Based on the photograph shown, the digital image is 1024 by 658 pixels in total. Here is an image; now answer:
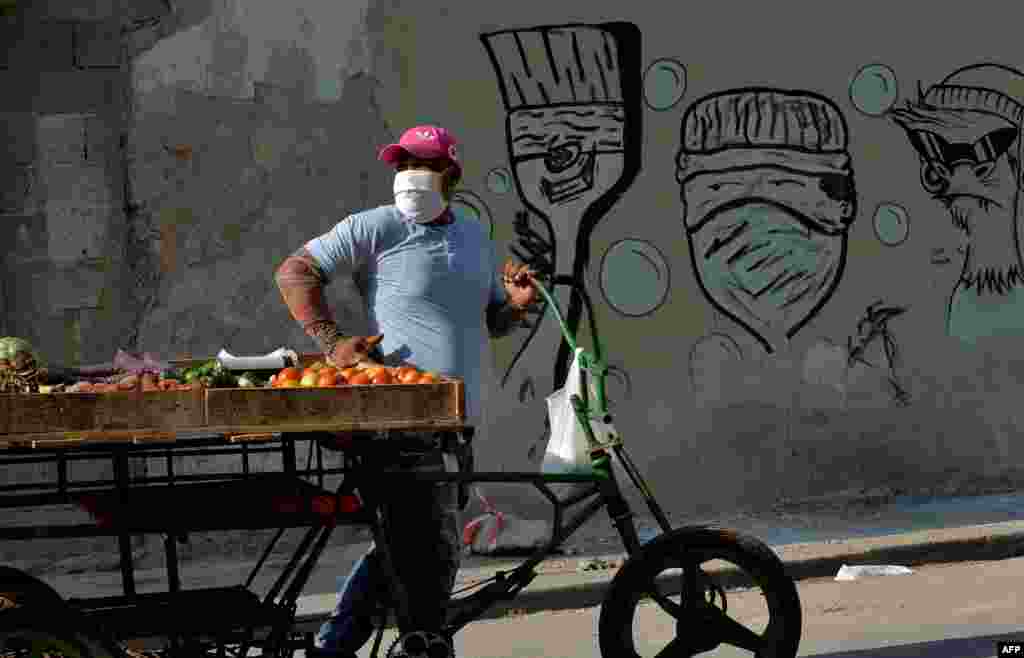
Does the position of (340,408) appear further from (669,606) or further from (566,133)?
(566,133)

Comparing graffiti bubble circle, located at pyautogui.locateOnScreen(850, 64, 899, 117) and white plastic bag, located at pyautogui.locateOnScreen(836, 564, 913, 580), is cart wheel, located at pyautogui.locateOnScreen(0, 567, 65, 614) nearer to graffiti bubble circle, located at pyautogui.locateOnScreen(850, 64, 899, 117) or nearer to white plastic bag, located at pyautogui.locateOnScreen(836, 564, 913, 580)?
white plastic bag, located at pyautogui.locateOnScreen(836, 564, 913, 580)

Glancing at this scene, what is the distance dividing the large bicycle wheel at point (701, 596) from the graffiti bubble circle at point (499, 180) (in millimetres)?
3879

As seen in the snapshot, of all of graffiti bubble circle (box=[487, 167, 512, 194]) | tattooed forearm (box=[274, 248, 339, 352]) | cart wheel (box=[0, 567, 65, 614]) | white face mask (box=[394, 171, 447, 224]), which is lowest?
cart wheel (box=[0, 567, 65, 614])

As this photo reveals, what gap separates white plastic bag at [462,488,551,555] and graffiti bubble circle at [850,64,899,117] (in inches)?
115

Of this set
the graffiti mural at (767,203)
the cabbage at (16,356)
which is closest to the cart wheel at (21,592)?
the cabbage at (16,356)

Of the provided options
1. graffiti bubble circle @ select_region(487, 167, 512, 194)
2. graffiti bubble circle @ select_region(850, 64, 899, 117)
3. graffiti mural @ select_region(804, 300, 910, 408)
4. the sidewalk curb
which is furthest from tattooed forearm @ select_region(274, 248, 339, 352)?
graffiti bubble circle @ select_region(850, 64, 899, 117)

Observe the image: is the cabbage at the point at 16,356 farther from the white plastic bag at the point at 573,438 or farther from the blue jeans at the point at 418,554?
the white plastic bag at the point at 573,438

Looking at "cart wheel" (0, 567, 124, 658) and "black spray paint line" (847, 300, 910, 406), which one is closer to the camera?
"cart wheel" (0, 567, 124, 658)

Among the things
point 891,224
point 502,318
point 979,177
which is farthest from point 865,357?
point 502,318

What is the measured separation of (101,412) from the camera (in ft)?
14.3

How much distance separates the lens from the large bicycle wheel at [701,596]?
5.04 metres

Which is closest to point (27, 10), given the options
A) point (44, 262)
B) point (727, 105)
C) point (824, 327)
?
point (44, 262)

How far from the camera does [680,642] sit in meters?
5.11

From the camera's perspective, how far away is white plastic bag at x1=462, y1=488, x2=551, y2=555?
820cm
